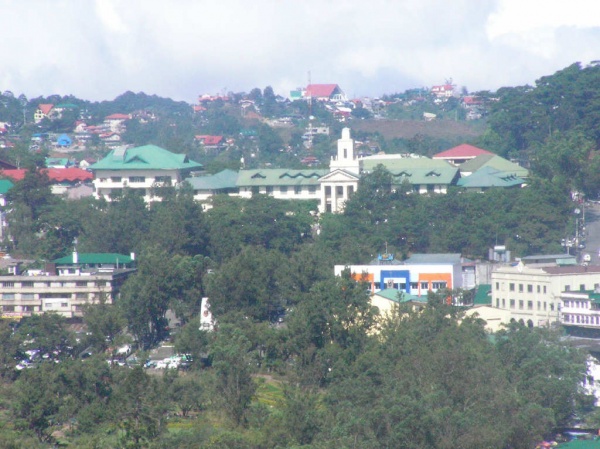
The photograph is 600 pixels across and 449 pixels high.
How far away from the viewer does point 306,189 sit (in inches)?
1984

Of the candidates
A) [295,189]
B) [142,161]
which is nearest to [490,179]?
[295,189]

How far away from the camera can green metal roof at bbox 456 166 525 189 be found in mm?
48406

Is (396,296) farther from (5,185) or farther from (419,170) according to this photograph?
(5,185)

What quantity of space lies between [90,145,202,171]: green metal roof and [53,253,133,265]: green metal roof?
42.8ft

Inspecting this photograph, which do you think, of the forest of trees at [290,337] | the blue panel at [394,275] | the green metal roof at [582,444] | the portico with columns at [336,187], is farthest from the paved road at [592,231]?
the green metal roof at [582,444]

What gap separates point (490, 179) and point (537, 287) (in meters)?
15.3

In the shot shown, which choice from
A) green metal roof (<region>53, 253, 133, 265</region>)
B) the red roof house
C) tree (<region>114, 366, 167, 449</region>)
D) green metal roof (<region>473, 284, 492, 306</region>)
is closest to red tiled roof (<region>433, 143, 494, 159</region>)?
the red roof house

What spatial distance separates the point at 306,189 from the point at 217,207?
19.5ft

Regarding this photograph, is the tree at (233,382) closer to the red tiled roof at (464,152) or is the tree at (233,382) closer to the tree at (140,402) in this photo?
the tree at (140,402)

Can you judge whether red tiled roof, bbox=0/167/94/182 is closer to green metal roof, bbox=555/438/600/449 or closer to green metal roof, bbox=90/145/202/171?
green metal roof, bbox=90/145/202/171

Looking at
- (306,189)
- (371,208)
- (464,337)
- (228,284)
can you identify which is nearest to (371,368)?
(464,337)

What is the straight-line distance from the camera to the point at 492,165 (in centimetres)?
5203

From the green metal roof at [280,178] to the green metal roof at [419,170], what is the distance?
7.02 feet

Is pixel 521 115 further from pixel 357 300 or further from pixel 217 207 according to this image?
pixel 357 300
